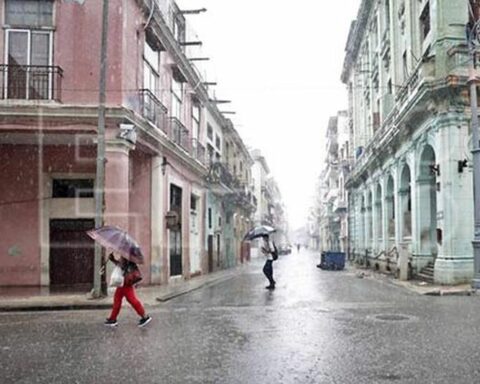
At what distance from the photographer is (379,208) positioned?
32688 millimetres

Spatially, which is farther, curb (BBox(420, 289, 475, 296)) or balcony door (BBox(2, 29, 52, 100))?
balcony door (BBox(2, 29, 52, 100))

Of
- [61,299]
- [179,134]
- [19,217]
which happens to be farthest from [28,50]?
[179,134]

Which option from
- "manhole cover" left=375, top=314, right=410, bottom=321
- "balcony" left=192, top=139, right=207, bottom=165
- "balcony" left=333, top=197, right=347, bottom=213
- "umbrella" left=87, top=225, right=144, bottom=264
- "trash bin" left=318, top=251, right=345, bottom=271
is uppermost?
"balcony" left=192, top=139, right=207, bottom=165

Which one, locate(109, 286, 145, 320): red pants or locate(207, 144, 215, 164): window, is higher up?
locate(207, 144, 215, 164): window

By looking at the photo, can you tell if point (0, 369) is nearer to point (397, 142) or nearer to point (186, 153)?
point (186, 153)

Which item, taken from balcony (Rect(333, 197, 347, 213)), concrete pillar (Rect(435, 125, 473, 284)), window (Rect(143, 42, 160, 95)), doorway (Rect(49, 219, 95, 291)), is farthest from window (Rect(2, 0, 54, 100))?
balcony (Rect(333, 197, 347, 213))

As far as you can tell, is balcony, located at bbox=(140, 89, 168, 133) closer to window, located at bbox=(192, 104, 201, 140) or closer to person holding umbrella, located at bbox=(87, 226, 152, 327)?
window, located at bbox=(192, 104, 201, 140)

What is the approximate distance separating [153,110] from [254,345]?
481 inches

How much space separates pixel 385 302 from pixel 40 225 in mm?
10509

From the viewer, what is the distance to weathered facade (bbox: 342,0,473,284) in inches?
700

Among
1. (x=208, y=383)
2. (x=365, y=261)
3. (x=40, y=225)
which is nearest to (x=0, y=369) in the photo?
(x=208, y=383)

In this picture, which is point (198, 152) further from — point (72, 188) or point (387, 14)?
point (387, 14)

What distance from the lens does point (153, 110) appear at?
62.0 ft

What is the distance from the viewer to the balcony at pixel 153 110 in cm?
1775
